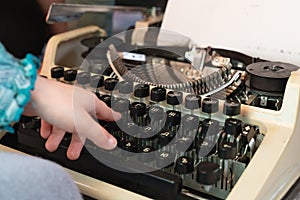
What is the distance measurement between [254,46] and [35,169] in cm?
63

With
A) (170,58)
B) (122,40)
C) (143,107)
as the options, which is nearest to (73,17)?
(122,40)

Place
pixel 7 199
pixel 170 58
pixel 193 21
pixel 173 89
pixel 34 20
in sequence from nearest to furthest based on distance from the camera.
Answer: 1. pixel 7 199
2. pixel 173 89
3. pixel 170 58
4. pixel 193 21
5. pixel 34 20

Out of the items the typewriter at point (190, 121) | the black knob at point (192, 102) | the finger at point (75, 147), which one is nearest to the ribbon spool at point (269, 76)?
the typewriter at point (190, 121)

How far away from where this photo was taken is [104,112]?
28.7 inches

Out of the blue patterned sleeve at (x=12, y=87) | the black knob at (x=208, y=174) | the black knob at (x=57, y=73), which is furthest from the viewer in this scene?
the black knob at (x=57, y=73)

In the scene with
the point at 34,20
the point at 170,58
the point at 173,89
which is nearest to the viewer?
the point at 173,89

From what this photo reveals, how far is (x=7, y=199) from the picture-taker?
50 centimetres

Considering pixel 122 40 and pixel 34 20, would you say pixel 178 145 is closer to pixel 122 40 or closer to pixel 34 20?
pixel 122 40

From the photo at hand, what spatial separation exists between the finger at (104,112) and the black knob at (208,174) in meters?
0.18

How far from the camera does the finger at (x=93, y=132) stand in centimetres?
63

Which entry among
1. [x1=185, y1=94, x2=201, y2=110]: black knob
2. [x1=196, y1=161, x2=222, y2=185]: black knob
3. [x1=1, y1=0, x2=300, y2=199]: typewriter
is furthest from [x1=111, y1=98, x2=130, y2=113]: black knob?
[x1=196, y1=161, x2=222, y2=185]: black knob

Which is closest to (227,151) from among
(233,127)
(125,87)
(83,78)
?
(233,127)

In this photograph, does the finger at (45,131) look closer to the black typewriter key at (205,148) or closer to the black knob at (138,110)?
the black knob at (138,110)

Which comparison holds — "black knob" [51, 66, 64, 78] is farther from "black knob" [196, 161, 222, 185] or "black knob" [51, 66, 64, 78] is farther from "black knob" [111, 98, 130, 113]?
"black knob" [196, 161, 222, 185]
